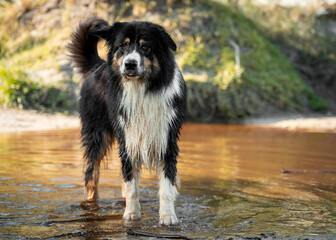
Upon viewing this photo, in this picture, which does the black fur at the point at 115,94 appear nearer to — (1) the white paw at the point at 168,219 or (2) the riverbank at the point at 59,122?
(1) the white paw at the point at 168,219

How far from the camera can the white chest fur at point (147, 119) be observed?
4.18 metres

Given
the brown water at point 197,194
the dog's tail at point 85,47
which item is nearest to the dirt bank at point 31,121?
the brown water at point 197,194

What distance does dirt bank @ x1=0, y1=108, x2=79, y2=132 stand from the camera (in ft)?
38.2

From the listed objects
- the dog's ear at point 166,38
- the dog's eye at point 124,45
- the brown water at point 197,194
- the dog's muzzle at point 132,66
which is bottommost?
the brown water at point 197,194

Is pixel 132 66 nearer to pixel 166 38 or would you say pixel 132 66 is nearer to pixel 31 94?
pixel 166 38

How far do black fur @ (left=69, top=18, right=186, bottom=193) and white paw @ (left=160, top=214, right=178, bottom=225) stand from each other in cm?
38

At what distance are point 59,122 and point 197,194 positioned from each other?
8207mm

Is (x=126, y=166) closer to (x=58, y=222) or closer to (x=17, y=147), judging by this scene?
(x=58, y=222)

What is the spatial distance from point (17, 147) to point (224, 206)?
17.5 ft

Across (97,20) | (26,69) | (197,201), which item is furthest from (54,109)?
(197,201)

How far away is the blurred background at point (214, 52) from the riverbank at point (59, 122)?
0.42 metres

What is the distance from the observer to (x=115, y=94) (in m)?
4.36

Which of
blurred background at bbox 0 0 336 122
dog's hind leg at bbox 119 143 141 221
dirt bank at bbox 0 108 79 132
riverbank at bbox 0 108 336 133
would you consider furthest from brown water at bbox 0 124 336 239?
blurred background at bbox 0 0 336 122

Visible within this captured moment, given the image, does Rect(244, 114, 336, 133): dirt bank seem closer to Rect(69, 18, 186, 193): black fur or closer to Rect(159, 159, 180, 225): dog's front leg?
Rect(69, 18, 186, 193): black fur
